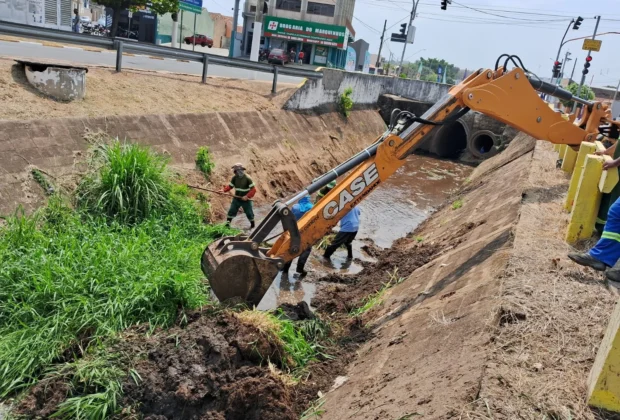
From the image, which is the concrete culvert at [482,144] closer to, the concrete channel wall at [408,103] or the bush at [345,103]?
the concrete channel wall at [408,103]

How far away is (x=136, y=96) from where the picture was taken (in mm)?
12672

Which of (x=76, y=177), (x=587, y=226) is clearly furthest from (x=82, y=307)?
(x=587, y=226)

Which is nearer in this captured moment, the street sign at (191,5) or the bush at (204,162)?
the bush at (204,162)

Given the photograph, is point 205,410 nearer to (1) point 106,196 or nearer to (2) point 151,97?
(1) point 106,196

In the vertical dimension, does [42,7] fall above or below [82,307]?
above

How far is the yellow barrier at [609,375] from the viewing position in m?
3.50

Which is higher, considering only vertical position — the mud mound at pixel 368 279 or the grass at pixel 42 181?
the grass at pixel 42 181

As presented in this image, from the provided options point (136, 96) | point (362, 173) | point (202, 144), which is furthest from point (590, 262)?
point (136, 96)

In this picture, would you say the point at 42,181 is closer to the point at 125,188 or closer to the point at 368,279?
the point at 125,188

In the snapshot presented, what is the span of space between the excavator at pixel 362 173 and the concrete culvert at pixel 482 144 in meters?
17.2

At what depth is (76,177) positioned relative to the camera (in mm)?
9141

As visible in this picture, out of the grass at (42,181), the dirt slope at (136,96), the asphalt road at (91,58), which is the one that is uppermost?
the asphalt road at (91,58)

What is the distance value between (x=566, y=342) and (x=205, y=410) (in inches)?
129

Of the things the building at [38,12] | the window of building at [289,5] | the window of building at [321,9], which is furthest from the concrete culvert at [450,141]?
the window of building at [289,5]
